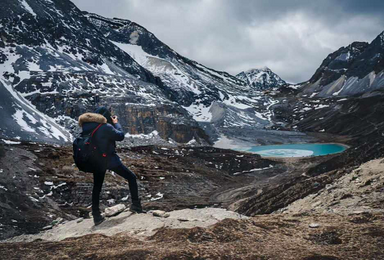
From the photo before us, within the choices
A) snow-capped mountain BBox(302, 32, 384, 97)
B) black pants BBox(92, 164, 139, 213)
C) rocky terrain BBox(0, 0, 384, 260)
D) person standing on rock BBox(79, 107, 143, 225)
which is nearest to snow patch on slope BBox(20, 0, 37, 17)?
rocky terrain BBox(0, 0, 384, 260)

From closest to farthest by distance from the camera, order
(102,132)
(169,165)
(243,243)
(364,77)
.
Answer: (243,243), (102,132), (169,165), (364,77)

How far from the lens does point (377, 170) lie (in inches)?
527

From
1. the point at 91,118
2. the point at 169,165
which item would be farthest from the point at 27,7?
the point at 91,118

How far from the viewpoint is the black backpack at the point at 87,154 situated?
6.73 meters

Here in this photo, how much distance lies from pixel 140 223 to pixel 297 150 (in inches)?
3820

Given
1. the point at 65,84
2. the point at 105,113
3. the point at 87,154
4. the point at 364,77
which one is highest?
the point at 364,77

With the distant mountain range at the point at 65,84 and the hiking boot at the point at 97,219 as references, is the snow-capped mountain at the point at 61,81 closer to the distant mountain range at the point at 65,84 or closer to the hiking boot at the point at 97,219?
the distant mountain range at the point at 65,84

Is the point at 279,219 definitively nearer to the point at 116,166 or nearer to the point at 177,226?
the point at 177,226

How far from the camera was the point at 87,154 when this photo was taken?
6723 millimetres

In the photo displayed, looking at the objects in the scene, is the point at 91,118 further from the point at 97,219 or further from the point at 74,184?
the point at 74,184

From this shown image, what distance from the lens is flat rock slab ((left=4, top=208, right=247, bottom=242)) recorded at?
6.60 metres

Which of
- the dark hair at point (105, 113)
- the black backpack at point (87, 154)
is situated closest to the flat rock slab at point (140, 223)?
the black backpack at point (87, 154)

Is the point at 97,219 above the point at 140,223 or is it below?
below

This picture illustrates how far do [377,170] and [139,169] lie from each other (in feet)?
138
